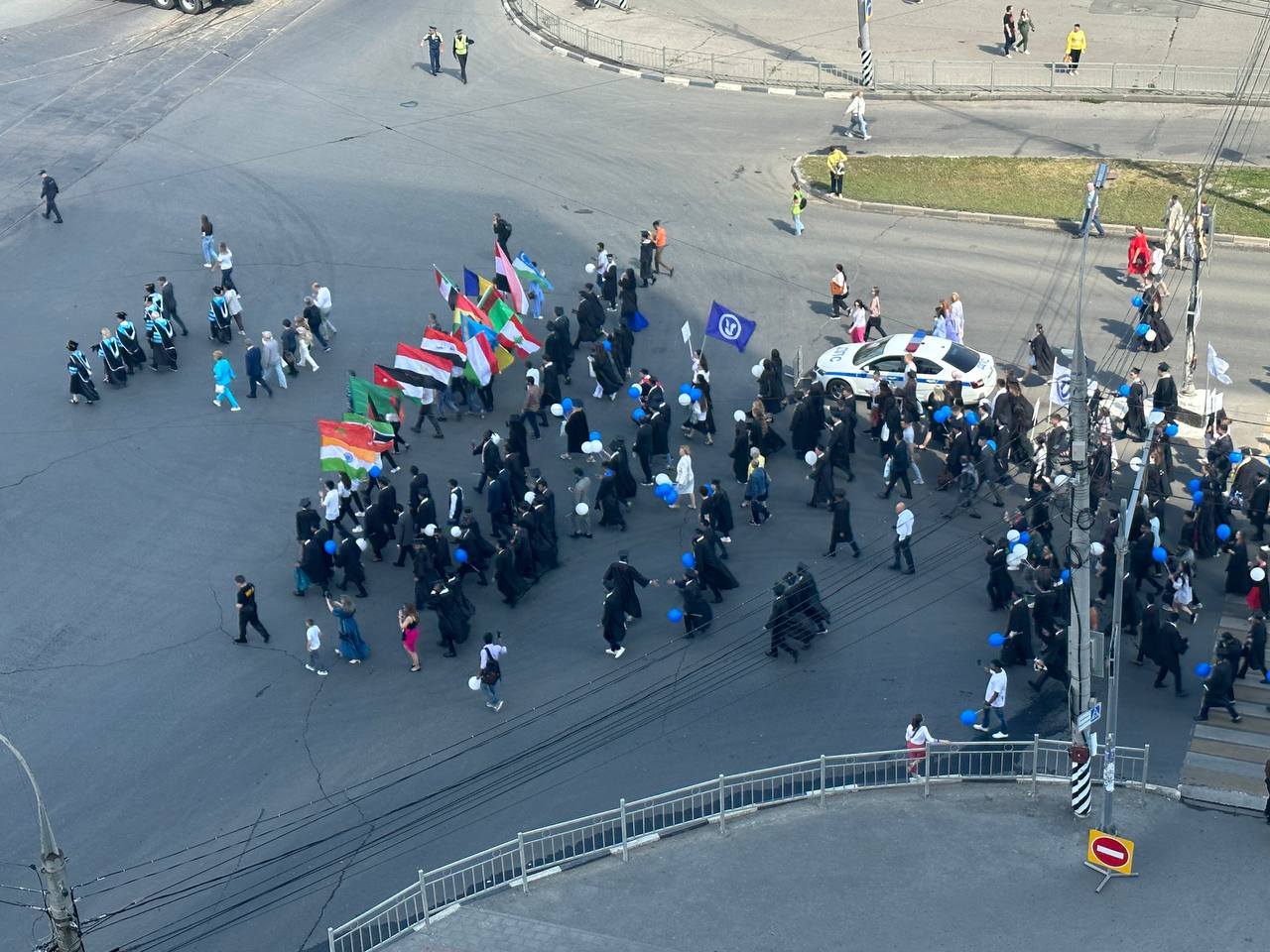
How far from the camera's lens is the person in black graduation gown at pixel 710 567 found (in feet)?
78.6

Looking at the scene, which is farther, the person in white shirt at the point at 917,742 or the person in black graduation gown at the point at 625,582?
the person in black graduation gown at the point at 625,582

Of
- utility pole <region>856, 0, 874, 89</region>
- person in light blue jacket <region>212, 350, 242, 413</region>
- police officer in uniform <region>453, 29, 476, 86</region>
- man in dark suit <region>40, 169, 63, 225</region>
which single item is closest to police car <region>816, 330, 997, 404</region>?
person in light blue jacket <region>212, 350, 242, 413</region>

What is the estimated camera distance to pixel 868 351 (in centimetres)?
2942

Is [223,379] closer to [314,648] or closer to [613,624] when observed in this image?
[314,648]

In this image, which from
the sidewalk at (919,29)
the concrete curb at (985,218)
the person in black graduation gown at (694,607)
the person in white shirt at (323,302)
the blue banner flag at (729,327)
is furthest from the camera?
the sidewalk at (919,29)

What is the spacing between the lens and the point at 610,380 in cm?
2959

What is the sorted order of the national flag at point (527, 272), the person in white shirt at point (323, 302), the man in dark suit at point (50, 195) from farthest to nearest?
the man in dark suit at point (50, 195) < the person in white shirt at point (323, 302) < the national flag at point (527, 272)

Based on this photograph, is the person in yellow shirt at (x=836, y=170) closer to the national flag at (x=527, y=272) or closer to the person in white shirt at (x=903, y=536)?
the national flag at (x=527, y=272)

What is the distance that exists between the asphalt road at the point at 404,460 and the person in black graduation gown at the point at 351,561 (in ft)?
1.38

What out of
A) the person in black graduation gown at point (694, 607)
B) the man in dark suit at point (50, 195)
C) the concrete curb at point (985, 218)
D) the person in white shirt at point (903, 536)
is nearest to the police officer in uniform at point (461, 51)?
the concrete curb at point (985, 218)

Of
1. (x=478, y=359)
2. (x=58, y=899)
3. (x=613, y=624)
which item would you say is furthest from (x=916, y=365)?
(x=58, y=899)

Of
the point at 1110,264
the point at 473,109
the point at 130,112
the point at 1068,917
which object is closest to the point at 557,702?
the point at 1068,917

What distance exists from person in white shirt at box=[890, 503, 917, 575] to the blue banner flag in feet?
14.5

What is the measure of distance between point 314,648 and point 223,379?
856cm
